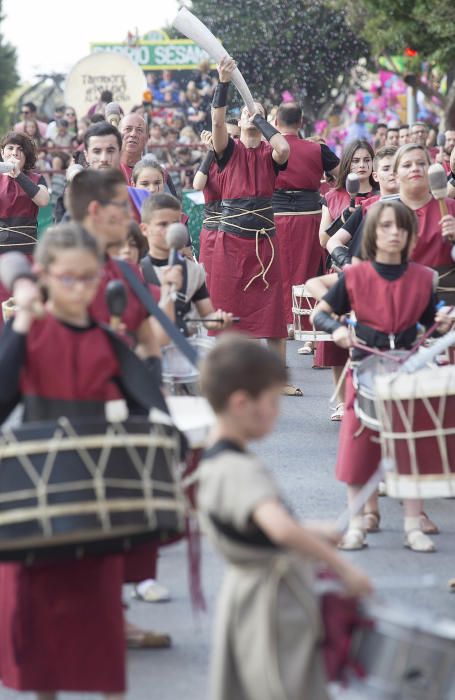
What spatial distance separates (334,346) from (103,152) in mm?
1872

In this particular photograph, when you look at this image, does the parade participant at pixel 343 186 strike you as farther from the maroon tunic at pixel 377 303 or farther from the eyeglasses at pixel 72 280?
the eyeglasses at pixel 72 280

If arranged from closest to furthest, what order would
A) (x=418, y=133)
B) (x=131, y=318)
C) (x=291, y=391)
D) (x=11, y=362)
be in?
(x=11, y=362), (x=131, y=318), (x=291, y=391), (x=418, y=133)

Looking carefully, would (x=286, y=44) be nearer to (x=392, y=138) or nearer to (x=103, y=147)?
(x=392, y=138)

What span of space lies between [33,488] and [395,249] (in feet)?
9.84

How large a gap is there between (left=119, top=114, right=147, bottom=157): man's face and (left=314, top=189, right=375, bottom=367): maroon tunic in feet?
5.01

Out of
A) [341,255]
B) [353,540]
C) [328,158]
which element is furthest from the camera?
[328,158]

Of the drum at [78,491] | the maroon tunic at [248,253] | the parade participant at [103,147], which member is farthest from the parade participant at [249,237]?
the drum at [78,491]

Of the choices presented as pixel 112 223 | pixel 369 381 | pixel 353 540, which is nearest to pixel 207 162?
pixel 353 540

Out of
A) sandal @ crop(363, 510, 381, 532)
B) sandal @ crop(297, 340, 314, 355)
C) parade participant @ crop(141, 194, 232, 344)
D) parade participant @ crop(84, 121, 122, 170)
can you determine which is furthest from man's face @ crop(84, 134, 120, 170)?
sandal @ crop(297, 340, 314, 355)

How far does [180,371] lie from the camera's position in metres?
6.19

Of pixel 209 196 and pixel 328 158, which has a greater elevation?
pixel 328 158

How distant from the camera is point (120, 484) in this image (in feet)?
13.6

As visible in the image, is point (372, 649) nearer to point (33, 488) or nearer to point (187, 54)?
point (33, 488)

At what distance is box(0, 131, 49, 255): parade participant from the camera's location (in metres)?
10.8
